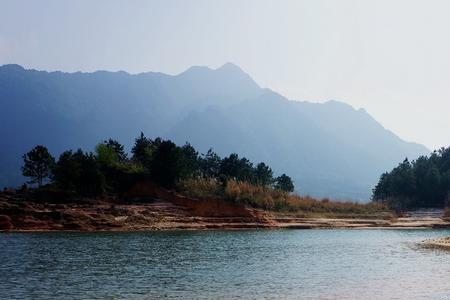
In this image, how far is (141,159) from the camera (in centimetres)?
8750

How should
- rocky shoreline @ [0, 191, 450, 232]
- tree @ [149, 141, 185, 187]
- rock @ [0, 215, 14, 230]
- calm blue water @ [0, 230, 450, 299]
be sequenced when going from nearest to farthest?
calm blue water @ [0, 230, 450, 299] < rock @ [0, 215, 14, 230] < rocky shoreline @ [0, 191, 450, 232] < tree @ [149, 141, 185, 187]

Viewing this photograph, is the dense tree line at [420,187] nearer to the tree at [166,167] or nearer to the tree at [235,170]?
the tree at [235,170]

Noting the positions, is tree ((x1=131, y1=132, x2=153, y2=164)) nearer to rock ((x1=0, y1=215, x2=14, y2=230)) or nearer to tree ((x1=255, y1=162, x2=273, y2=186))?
tree ((x1=255, y1=162, x2=273, y2=186))

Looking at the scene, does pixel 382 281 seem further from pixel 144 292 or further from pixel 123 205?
pixel 123 205

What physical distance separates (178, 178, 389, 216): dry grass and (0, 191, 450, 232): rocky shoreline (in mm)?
1954

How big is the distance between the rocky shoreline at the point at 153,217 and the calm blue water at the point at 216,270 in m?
13.7

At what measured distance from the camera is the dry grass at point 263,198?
235ft

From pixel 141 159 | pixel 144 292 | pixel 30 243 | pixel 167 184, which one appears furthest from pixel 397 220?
pixel 144 292

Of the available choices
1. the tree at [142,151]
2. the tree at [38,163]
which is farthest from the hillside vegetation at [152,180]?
the tree at [142,151]

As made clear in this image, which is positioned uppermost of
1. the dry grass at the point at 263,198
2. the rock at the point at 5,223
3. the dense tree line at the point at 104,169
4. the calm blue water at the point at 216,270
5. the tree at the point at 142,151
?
the tree at the point at 142,151

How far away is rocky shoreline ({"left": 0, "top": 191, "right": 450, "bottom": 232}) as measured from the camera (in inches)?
2296

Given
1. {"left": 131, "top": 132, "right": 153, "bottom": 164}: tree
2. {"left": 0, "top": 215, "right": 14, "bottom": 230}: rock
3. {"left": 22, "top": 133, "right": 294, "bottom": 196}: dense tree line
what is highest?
{"left": 131, "top": 132, "right": 153, "bottom": 164}: tree

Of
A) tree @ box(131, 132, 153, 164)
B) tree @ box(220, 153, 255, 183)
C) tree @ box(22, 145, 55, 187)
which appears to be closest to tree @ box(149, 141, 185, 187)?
tree @ box(131, 132, 153, 164)

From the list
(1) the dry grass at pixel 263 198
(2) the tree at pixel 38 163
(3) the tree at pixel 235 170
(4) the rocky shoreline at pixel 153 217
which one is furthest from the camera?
(3) the tree at pixel 235 170
